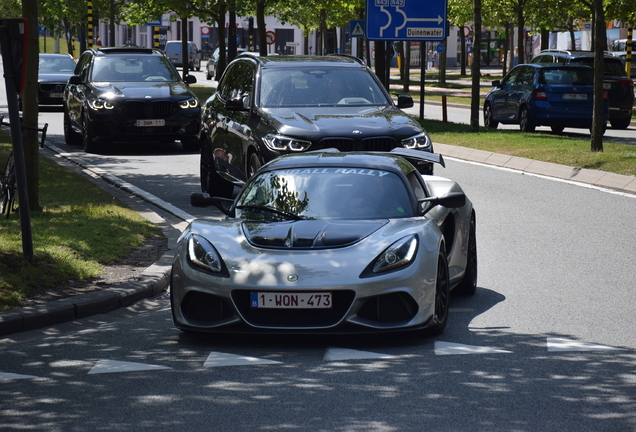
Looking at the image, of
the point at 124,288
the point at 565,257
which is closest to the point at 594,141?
the point at 565,257

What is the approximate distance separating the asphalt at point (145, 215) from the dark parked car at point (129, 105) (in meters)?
0.84

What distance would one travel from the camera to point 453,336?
695cm

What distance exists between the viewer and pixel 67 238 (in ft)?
32.4

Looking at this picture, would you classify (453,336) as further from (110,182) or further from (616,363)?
(110,182)

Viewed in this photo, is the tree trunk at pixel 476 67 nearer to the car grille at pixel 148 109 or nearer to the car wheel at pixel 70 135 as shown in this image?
the car grille at pixel 148 109

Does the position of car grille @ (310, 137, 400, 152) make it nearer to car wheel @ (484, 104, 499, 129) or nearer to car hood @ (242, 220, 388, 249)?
car hood @ (242, 220, 388, 249)

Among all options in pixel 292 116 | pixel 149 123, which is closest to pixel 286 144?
pixel 292 116

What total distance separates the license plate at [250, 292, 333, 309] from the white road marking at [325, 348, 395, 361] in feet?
0.94

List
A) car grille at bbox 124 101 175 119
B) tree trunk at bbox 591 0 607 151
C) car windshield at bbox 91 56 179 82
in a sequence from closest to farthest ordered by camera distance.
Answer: tree trunk at bbox 591 0 607 151
car grille at bbox 124 101 175 119
car windshield at bbox 91 56 179 82

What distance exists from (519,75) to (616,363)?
19.6 meters

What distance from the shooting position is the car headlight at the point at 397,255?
6.57m

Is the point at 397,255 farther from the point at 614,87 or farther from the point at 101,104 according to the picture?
the point at 614,87

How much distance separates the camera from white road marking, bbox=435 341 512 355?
255 inches

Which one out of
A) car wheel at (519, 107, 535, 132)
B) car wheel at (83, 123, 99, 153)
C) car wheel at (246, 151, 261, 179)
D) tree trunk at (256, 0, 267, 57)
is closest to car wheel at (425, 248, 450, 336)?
car wheel at (246, 151, 261, 179)
